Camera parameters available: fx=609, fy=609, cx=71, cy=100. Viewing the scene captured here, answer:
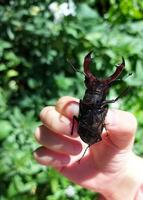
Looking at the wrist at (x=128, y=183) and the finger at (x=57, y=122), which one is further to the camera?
the wrist at (x=128, y=183)

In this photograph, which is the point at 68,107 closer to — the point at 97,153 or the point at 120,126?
the point at 120,126

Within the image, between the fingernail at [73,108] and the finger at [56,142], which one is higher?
the fingernail at [73,108]

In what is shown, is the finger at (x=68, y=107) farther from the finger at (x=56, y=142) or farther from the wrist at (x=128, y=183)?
the wrist at (x=128, y=183)

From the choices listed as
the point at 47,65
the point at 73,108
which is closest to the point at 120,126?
the point at 73,108

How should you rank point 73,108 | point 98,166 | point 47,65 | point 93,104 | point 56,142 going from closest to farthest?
point 93,104 → point 73,108 → point 56,142 → point 98,166 → point 47,65

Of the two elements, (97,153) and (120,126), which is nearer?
(120,126)

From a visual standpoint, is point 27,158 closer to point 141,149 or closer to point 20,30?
point 141,149

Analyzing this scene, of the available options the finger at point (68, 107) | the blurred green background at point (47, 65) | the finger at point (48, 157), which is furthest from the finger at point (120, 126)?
the blurred green background at point (47, 65)
